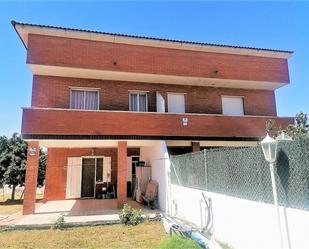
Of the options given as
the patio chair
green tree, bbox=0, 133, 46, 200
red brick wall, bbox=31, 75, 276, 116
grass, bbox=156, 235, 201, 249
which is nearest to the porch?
the patio chair

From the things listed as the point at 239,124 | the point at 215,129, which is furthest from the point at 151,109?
the point at 239,124

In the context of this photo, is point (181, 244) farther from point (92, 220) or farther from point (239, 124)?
point (239, 124)

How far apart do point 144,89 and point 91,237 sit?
29.9 feet

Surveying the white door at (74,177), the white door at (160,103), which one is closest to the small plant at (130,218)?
the white door at (160,103)

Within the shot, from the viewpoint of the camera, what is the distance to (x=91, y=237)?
31.9ft

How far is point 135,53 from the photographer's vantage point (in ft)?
49.1

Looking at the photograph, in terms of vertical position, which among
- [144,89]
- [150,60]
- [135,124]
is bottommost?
[135,124]

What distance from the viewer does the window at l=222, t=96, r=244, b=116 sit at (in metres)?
17.5

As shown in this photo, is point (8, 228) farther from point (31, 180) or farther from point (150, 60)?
point (150, 60)

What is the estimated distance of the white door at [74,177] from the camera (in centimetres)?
1925

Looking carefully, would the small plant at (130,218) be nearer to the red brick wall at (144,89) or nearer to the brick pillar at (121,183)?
the brick pillar at (121,183)

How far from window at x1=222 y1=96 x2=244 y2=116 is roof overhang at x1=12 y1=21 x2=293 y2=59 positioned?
2.94 meters

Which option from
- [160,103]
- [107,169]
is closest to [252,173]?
[160,103]

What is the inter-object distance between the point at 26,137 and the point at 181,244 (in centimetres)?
953
